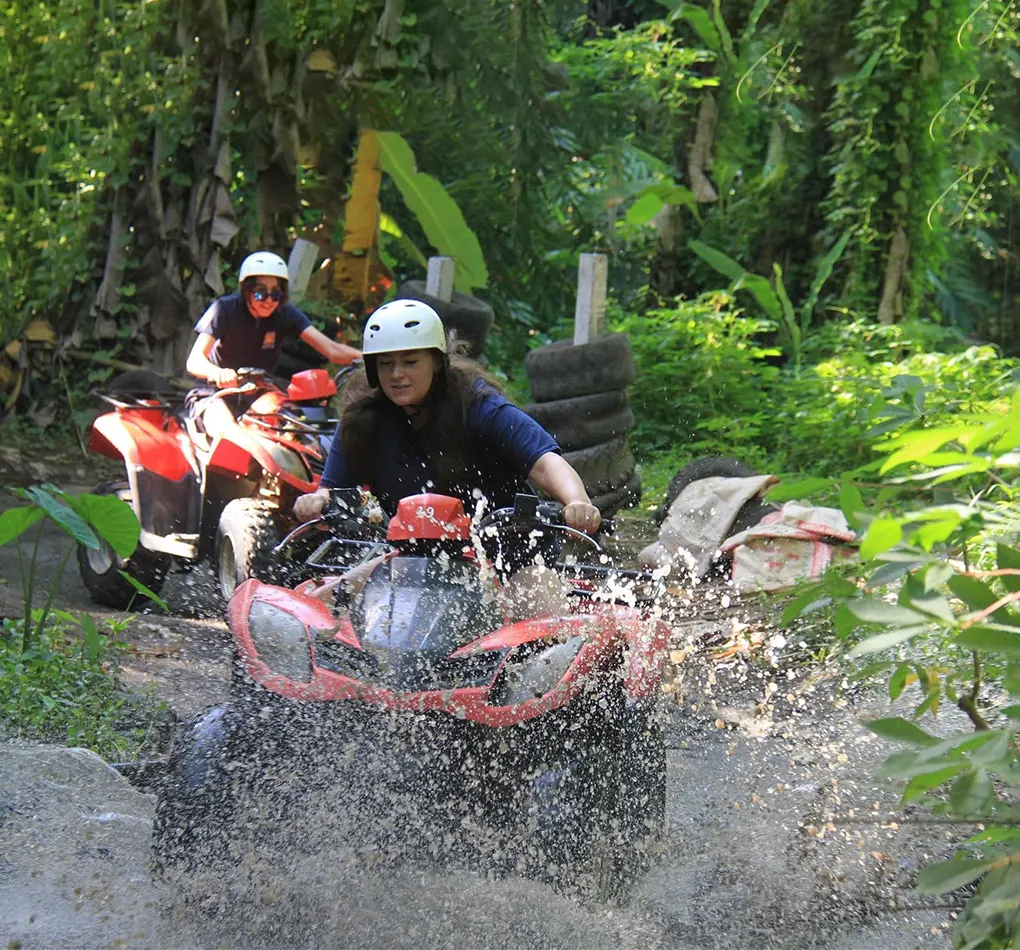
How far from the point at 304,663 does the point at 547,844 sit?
0.72 m

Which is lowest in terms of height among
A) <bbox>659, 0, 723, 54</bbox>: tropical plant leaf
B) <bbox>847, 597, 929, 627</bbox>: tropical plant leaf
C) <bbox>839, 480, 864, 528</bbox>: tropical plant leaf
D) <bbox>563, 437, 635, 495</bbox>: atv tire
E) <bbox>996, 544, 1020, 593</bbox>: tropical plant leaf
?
<bbox>563, 437, 635, 495</bbox>: atv tire

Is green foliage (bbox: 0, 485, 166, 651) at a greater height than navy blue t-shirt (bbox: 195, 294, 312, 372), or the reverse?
navy blue t-shirt (bbox: 195, 294, 312, 372)

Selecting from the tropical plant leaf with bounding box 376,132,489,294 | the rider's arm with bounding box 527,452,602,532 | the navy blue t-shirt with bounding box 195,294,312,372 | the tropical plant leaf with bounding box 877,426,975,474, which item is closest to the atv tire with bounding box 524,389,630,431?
the navy blue t-shirt with bounding box 195,294,312,372

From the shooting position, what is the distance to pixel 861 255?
12.0 metres

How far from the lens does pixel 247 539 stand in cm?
→ 700

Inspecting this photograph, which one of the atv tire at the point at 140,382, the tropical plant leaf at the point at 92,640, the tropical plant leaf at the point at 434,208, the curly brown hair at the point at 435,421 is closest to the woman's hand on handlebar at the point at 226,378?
the atv tire at the point at 140,382

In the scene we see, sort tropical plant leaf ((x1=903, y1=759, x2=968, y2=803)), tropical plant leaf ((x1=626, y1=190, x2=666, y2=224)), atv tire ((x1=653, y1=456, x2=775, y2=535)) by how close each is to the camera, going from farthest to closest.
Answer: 1. tropical plant leaf ((x1=626, y1=190, x2=666, y2=224))
2. atv tire ((x1=653, y1=456, x2=775, y2=535))
3. tropical plant leaf ((x1=903, y1=759, x2=968, y2=803))

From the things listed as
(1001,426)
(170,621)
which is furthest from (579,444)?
(1001,426)

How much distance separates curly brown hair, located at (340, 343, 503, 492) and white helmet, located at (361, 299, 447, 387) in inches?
2.5

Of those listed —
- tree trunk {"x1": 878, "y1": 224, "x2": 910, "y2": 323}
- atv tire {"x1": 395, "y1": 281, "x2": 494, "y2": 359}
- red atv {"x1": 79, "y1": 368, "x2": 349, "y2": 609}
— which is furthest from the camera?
tree trunk {"x1": 878, "y1": 224, "x2": 910, "y2": 323}

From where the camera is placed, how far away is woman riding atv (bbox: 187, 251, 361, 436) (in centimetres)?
788

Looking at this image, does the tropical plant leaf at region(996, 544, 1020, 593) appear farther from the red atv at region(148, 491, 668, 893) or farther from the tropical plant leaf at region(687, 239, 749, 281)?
the tropical plant leaf at region(687, 239, 749, 281)

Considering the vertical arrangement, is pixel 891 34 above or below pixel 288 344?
above

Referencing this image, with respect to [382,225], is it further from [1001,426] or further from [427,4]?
[1001,426]
